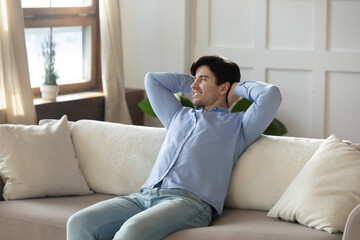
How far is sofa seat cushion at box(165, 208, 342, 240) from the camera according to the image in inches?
101

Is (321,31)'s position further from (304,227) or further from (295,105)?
(304,227)

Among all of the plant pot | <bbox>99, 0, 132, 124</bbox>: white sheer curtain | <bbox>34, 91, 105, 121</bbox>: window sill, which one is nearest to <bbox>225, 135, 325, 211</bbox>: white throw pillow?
<bbox>34, 91, 105, 121</bbox>: window sill

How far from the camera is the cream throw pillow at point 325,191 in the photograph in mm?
2604

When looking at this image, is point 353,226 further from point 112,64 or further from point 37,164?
point 112,64

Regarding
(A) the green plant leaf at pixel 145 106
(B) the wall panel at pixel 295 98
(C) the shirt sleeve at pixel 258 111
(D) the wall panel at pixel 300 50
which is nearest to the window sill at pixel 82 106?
(A) the green plant leaf at pixel 145 106

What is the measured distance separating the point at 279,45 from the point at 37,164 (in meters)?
2.29

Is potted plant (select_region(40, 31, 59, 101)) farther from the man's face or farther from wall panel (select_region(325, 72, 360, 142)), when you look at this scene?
wall panel (select_region(325, 72, 360, 142))

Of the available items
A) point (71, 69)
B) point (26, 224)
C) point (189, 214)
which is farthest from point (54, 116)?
point (189, 214)

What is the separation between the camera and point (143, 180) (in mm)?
3211

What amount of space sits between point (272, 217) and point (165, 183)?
0.48 m

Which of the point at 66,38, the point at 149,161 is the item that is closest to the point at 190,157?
the point at 149,161

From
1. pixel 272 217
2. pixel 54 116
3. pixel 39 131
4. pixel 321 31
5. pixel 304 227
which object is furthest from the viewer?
pixel 321 31

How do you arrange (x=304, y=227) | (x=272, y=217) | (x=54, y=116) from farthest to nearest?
(x=54, y=116) < (x=272, y=217) < (x=304, y=227)

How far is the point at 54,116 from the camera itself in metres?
4.38
